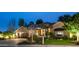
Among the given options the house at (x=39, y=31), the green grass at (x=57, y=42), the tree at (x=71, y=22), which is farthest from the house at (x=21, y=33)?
the tree at (x=71, y=22)

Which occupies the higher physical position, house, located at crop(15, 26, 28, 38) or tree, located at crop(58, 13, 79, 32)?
tree, located at crop(58, 13, 79, 32)

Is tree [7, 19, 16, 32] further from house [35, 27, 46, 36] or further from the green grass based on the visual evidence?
the green grass

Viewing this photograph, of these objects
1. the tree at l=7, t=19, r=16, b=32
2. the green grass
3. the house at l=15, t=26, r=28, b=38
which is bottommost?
the green grass

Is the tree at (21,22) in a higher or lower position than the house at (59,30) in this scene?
higher

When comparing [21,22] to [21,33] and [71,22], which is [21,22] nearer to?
[21,33]

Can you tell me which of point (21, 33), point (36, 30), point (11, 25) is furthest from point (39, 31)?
point (11, 25)

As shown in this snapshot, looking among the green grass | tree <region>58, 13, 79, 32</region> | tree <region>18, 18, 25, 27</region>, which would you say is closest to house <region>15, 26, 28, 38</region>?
tree <region>18, 18, 25, 27</region>

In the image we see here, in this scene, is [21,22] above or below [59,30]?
above

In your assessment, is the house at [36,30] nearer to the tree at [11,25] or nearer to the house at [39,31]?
the house at [39,31]
